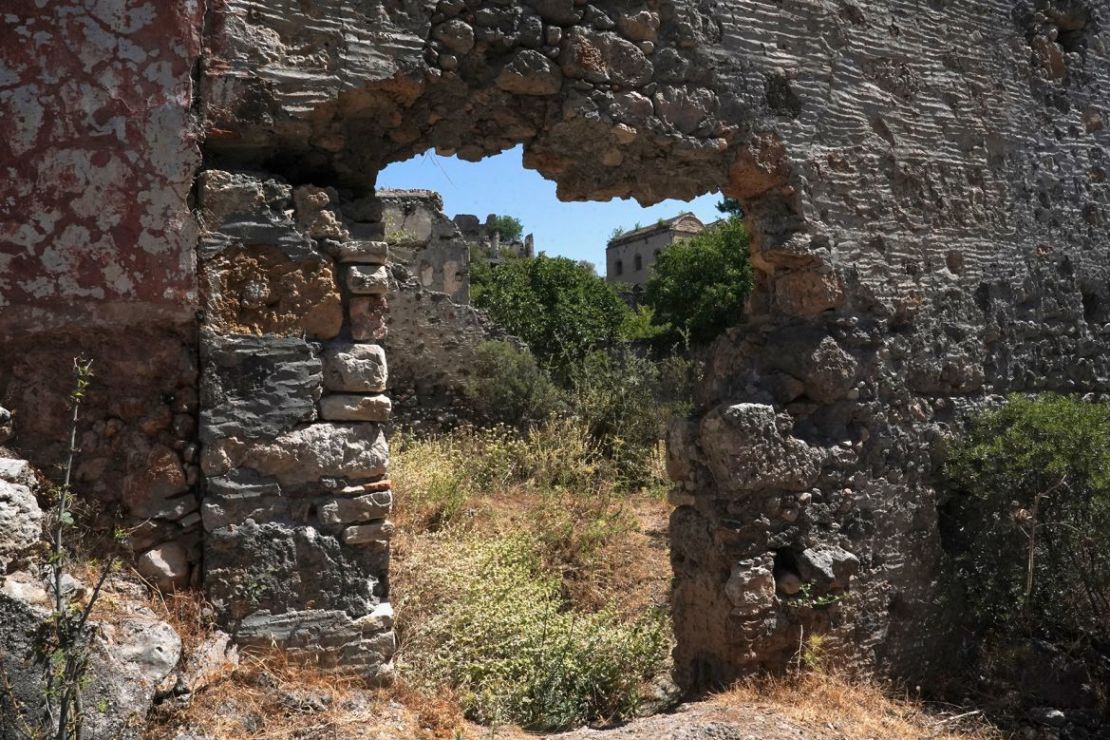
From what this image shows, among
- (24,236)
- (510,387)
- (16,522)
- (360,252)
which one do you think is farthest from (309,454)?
(510,387)

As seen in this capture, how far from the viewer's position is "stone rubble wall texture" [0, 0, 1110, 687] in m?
3.13

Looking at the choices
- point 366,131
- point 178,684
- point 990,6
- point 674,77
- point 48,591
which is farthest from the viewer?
point 990,6

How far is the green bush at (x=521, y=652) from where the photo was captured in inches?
156

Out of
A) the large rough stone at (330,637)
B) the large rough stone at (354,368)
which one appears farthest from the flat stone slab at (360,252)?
the large rough stone at (330,637)

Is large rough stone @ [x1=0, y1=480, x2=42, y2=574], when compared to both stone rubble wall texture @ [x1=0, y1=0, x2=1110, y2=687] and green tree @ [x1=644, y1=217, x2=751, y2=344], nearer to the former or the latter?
stone rubble wall texture @ [x1=0, y1=0, x2=1110, y2=687]

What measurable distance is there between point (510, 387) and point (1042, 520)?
714 cm

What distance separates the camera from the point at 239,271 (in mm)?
3277

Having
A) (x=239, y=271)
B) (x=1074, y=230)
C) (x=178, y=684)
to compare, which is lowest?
(x=178, y=684)

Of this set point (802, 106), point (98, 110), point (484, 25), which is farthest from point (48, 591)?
point (802, 106)

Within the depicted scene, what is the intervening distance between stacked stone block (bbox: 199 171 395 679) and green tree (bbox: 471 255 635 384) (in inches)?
→ 503

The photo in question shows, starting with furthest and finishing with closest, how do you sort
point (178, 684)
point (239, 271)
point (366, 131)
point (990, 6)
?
point (990, 6) < point (366, 131) < point (239, 271) < point (178, 684)

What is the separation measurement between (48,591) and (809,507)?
10.4ft

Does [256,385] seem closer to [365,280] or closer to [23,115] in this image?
[365,280]

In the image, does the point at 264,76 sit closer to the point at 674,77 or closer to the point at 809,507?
the point at 674,77
